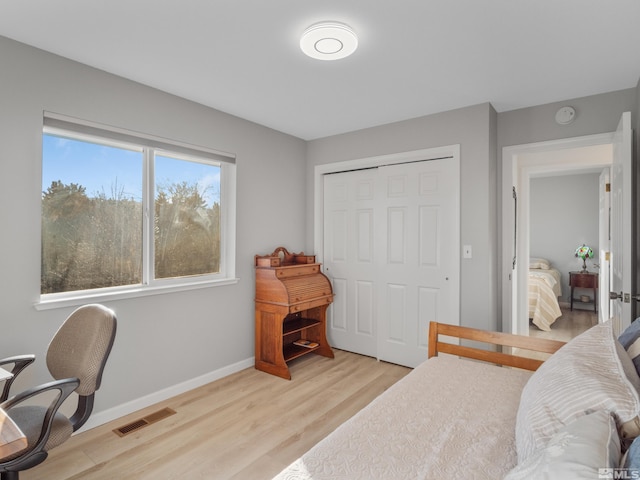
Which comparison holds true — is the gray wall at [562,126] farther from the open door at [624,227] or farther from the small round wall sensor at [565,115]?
the open door at [624,227]

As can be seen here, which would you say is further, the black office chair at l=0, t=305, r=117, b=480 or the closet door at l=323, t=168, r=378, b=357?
the closet door at l=323, t=168, r=378, b=357

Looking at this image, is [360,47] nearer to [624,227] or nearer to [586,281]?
[624,227]

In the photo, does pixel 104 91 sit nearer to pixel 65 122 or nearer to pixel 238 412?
pixel 65 122

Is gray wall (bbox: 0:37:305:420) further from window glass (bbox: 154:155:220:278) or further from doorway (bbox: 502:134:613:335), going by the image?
doorway (bbox: 502:134:613:335)

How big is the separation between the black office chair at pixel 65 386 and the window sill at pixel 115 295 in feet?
1.69

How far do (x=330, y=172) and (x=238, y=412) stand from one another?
2680mm

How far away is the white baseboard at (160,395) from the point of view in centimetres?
250

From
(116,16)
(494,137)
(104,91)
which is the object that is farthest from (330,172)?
(116,16)

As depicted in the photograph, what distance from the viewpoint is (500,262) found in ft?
10.7

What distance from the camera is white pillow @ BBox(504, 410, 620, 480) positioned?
0.73 meters

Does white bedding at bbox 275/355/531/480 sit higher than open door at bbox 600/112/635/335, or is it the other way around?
open door at bbox 600/112/635/335

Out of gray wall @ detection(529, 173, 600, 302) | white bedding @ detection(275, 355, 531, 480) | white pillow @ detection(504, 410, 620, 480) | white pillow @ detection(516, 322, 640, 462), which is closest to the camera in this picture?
white pillow @ detection(504, 410, 620, 480)

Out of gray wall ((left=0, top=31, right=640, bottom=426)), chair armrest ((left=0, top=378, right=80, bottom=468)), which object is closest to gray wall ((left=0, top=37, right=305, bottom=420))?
gray wall ((left=0, top=31, right=640, bottom=426))

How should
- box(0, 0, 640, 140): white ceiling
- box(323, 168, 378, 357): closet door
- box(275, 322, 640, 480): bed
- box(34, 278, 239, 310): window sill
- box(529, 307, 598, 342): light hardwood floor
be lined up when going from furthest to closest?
box(529, 307, 598, 342): light hardwood floor
box(323, 168, 378, 357): closet door
box(34, 278, 239, 310): window sill
box(0, 0, 640, 140): white ceiling
box(275, 322, 640, 480): bed
